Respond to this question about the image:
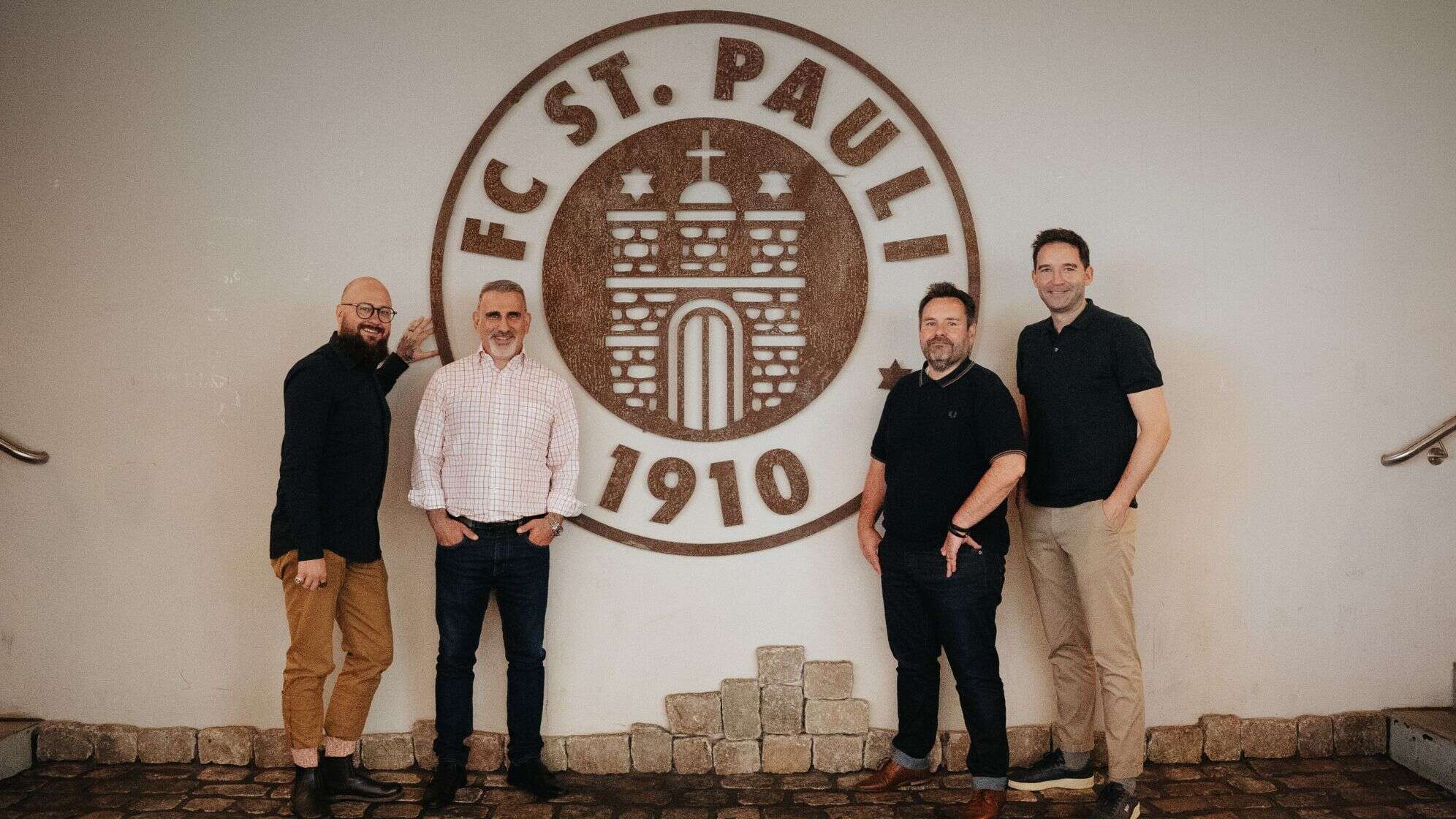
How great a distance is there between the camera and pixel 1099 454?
2670 millimetres

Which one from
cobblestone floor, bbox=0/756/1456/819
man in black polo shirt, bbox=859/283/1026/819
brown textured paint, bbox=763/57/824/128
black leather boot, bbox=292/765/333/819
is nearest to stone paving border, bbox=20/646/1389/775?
cobblestone floor, bbox=0/756/1456/819

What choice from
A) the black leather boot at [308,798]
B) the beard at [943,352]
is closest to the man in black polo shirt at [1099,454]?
the beard at [943,352]

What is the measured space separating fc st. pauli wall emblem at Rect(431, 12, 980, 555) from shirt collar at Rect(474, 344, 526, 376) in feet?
0.82

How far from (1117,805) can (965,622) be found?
2.29 feet

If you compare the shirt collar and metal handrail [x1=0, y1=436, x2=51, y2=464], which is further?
metal handrail [x1=0, y1=436, x2=51, y2=464]

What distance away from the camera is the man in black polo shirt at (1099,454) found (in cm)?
265

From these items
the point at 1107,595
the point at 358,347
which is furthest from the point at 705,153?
the point at 1107,595

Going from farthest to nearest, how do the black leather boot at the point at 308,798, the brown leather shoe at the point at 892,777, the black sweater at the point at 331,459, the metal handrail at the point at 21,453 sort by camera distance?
the metal handrail at the point at 21,453
the brown leather shoe at the point at 892,777
the black leather boot at the point at 308,798
the black sweater at the point at 331,459

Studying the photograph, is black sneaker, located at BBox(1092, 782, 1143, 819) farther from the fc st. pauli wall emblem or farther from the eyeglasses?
the eyeglasses

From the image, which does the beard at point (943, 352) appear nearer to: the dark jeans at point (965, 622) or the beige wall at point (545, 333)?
the beige wall at point (545, 333)

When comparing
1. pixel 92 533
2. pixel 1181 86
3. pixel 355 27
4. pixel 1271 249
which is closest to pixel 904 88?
pixel 1181 86

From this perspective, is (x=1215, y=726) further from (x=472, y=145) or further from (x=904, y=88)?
(x=472, y=145)

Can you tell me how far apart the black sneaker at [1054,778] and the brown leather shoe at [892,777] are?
0.98ft

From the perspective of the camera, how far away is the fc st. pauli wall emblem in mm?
3109
